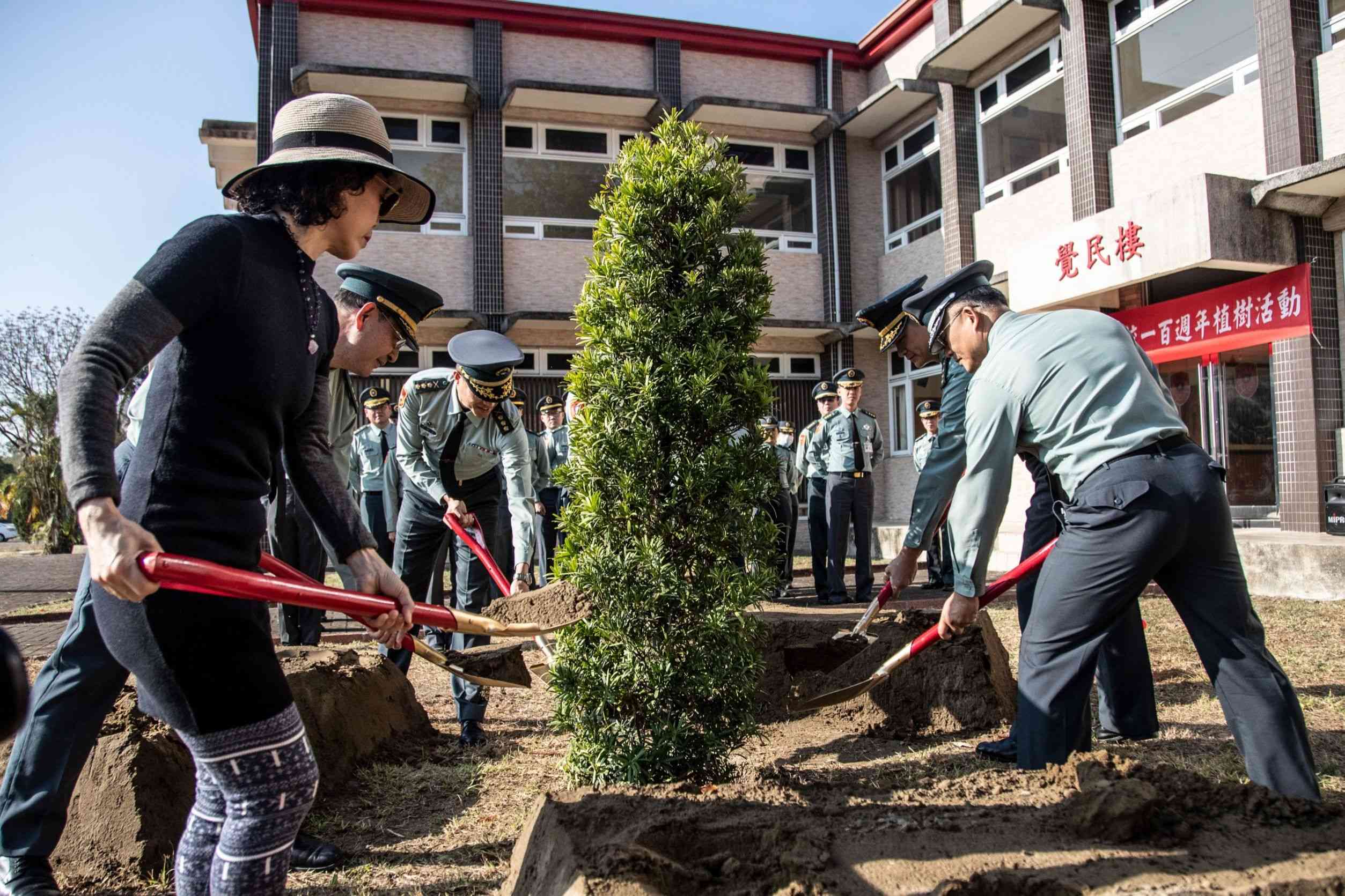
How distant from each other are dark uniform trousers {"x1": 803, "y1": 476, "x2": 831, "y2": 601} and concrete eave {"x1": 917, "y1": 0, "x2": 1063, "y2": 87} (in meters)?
7.82

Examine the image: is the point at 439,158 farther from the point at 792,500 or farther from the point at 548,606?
the point at 548,606

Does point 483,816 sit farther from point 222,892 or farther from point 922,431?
point 922,431

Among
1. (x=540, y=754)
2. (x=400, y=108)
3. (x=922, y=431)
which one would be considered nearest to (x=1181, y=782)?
(x=540, y=754)

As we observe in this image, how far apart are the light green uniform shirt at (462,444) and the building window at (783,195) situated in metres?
12.8

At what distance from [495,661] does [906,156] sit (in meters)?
15.0

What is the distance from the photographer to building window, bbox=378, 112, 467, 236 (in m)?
15.7

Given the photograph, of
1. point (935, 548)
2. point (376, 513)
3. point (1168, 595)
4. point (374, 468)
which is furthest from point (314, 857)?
point (935, 548)

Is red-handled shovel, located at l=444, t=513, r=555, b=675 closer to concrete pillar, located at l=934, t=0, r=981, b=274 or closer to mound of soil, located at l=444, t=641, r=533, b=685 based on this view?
mound of soil, located at l=444, t=641, r=533, b=685

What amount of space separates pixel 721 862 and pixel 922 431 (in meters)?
15.1

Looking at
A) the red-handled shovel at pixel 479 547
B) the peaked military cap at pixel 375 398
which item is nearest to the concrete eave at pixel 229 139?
the peaked military cap at pixel 375 398

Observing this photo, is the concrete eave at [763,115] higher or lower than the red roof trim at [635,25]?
lower

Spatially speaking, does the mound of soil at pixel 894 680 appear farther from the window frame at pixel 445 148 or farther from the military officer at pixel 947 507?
the window frame at pixel 445 148

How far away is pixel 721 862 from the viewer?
7.04 ft

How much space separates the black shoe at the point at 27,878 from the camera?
89.5 inches
